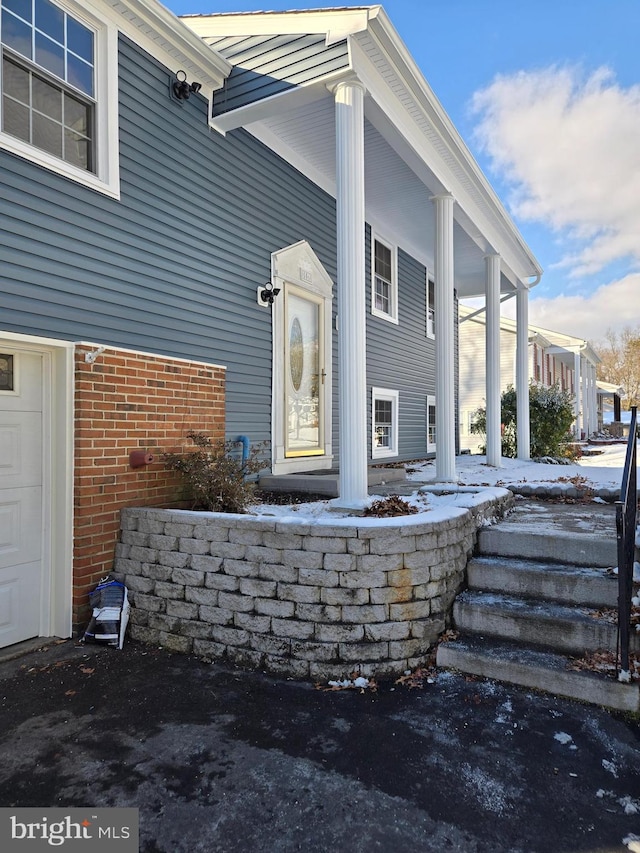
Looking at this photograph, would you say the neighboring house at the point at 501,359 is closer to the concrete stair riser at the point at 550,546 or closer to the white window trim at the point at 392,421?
the white window trim at the point at 392,421

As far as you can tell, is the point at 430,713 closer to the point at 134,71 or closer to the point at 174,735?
the point at 174,735

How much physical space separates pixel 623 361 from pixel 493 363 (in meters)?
35.3

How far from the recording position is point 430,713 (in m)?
2.68

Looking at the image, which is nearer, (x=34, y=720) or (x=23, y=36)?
(x=34, y=720)

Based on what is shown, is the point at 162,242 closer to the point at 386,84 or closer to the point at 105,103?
the point at 105,103

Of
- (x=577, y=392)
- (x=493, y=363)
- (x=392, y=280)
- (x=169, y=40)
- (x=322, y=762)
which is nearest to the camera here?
(x=322, y=762)

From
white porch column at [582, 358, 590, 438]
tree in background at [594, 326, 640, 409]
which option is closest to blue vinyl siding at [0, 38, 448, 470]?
white porch column at [582, 358, 590, 438]

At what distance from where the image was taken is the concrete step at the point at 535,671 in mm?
2643

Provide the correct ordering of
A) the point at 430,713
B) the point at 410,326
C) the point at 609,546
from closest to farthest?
the point at 430,713
the point at 609,546
the point at 410,326

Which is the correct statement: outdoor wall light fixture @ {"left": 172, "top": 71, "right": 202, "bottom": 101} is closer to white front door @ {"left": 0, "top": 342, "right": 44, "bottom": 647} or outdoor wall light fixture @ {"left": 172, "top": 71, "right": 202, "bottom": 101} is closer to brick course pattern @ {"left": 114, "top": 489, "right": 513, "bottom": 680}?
white front door @ {"left": 0, "top": 342, "right": 44, "bottom": 647}

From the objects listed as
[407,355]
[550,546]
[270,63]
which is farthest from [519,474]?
[270,63]

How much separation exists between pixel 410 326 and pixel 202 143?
5763 mm

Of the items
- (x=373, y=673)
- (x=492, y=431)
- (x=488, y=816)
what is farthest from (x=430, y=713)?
(x=492, y=431)

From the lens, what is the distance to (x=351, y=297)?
428cm
